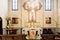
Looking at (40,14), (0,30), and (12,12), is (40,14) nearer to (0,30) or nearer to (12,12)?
(12,12)

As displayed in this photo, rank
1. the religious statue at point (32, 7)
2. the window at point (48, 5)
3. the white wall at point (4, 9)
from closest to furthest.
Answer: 1. the white wall at point (4, 9)
2. the religious statue at point (32, 7)
3. the window at point (48, 5)

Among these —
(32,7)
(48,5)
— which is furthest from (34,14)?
(48,5)

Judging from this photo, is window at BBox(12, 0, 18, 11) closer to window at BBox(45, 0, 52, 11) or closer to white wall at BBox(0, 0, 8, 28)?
white wall at BBox(0, 0, 8, 28)

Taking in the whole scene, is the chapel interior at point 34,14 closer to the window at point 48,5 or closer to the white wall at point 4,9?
the window at point 48,5

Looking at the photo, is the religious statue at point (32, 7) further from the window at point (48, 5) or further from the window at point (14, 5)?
the window at point (14, 5)

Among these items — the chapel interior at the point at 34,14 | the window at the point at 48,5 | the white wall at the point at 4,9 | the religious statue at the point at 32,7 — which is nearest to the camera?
the white wall at the point at 4,9

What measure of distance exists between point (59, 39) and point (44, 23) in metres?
4.98

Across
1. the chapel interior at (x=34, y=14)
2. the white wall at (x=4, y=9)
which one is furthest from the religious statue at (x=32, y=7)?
the white wall at (x=4, y=9)

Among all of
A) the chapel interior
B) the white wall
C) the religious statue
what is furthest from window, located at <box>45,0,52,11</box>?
the white wall

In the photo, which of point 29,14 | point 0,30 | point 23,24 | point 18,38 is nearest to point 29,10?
point 29,14

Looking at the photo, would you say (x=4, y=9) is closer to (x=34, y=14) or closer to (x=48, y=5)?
(x=34, y=14)

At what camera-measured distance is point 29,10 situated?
16.1 m

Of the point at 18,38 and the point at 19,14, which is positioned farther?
the point at 19,14

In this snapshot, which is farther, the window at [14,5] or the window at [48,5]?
the window at [48,5]
